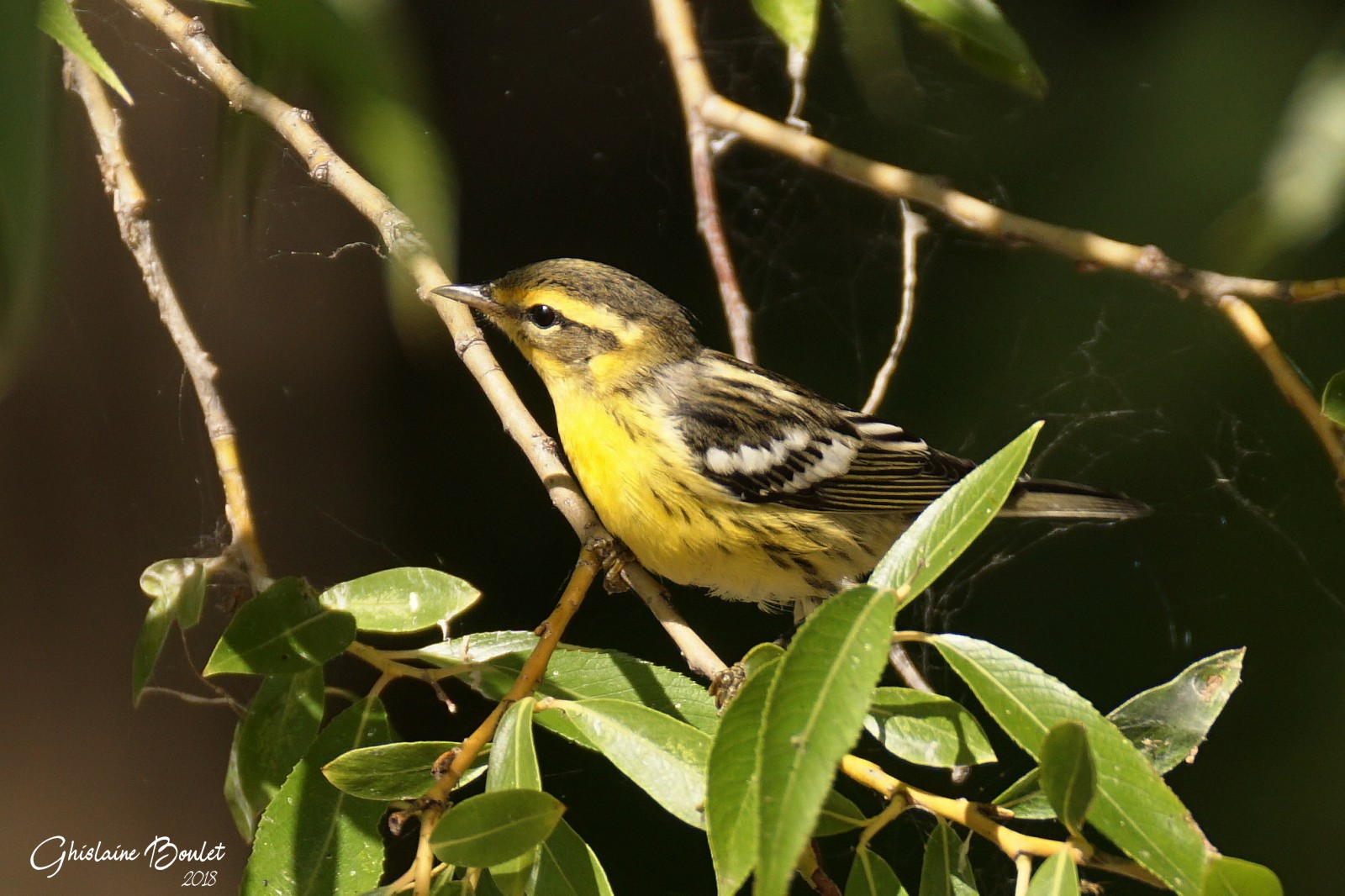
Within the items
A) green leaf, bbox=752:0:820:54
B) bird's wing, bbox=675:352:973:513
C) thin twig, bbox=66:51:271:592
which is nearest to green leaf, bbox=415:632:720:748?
thin twig, bbox=66:51:271:592

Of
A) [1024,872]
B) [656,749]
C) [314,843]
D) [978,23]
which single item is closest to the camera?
[1024,872]

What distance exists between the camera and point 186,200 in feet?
5.51

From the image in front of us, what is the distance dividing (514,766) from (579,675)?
0.23m

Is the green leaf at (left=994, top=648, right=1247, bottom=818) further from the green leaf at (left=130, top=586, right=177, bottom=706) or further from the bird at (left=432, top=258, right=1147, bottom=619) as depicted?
the green leaf at (left=130, top=586, right=177, bottom=706)

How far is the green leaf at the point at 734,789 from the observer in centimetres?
58

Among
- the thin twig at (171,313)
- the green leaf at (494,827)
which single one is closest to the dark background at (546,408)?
the thin twig at (171,313)

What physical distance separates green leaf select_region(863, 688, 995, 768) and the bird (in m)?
0.54

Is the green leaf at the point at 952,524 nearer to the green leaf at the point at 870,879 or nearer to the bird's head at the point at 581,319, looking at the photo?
the green leaf at the point at 870,879

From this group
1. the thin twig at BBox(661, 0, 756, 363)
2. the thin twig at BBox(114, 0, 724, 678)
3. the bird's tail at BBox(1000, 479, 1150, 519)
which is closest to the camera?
the thin twig at BBox(114, 0, 724, 678)

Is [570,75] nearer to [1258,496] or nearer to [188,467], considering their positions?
[188,467]

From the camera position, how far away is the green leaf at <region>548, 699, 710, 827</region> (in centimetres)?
78

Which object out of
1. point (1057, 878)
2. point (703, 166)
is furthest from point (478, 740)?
point (703, 166)

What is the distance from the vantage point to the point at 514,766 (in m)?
0.74

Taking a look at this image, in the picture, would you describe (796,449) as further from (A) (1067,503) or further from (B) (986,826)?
(B) (986,826)
